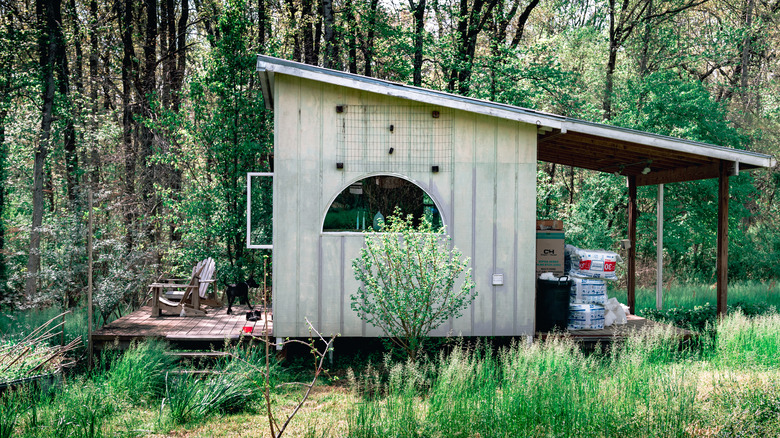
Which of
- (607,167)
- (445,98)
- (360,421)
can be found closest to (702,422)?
(360,421)

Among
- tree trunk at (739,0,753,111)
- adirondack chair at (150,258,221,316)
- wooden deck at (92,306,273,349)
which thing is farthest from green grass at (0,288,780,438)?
tree trunk at (739,0,753,111)

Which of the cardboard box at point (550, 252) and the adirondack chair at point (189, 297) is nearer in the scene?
the cardboard box at point (550, 252)

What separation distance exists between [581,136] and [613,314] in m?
2.53

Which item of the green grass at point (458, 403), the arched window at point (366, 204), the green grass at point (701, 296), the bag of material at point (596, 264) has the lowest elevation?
the green grass at point (701, 296)

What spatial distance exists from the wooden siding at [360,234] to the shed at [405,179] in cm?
1

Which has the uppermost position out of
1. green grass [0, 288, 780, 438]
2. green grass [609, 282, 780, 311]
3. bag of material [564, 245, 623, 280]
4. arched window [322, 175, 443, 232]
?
arched window [322, 175, 443, 232]

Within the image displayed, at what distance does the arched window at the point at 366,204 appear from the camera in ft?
21.5

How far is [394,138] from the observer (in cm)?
659

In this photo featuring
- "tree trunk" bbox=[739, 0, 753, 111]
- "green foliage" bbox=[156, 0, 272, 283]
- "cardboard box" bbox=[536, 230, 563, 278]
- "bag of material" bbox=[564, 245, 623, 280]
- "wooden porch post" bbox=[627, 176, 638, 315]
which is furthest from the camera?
"tree trunk" bbox=[739, 0, 753, 111]

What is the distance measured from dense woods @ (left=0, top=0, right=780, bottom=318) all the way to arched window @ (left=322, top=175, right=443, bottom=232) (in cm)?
381

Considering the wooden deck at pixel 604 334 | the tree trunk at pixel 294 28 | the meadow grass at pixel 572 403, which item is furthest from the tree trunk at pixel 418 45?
the meadow grass at pixel 572 403

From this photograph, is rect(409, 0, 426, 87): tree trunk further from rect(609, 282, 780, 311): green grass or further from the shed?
the shed

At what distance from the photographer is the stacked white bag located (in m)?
7.10

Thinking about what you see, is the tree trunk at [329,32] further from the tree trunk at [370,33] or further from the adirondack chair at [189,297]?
the adirondack chair at [189,297]
